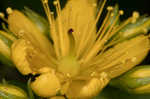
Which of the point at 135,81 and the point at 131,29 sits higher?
the point at 131,29

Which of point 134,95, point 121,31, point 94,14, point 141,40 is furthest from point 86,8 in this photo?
point 134,95

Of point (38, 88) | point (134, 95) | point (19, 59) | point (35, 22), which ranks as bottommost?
point (134, 95)

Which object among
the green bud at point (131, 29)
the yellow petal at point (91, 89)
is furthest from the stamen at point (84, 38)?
the yellow petal at point (91, 89)

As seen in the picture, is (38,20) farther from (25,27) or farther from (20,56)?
(20,56)

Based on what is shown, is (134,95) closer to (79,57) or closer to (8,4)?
(79,57)

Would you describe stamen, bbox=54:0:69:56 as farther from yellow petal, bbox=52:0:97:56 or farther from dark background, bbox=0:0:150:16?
dark background, bbox=0:0:150:16

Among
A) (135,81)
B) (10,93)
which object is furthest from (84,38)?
(10,93)

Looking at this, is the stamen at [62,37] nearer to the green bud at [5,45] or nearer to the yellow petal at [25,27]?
the yellow petal at [25,27]
